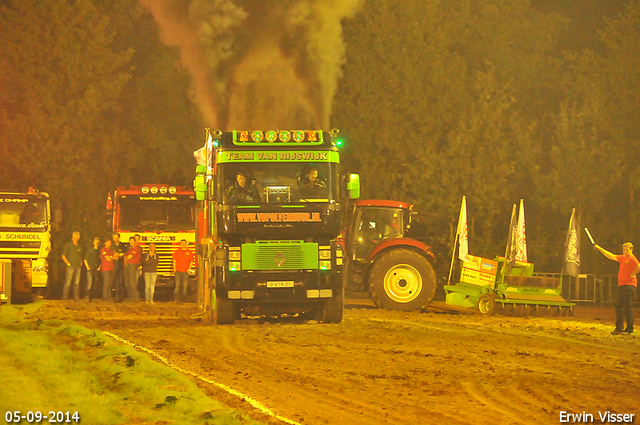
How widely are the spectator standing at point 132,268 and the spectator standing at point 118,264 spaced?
42 centimetres

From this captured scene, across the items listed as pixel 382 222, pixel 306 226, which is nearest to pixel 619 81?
pixel 382 222

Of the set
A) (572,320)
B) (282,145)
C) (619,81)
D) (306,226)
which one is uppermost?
(619,81)

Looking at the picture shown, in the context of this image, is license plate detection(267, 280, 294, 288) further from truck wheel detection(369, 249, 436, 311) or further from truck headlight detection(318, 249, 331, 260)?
truck wheel detection(369, 249, 436, 311)

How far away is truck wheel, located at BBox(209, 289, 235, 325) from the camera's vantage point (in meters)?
15.9

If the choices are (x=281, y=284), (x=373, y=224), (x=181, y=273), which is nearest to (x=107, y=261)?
(x=181, y=273)

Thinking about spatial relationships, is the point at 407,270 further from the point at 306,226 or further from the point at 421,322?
the point at 306,226

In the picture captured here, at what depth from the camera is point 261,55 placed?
22.7 metres

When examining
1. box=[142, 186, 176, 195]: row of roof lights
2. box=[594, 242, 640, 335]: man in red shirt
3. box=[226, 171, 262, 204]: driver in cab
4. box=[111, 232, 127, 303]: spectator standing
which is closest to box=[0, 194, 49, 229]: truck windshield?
box=[111, 232, 127, 303]: spectator standing

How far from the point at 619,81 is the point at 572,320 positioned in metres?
11.8

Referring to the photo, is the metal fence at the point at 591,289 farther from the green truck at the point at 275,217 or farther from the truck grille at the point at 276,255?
the truck grille at the point at 276,255

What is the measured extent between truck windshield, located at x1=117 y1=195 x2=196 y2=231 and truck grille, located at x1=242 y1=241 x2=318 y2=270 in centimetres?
895

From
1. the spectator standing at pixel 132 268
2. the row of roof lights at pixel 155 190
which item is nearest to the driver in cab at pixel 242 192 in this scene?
the spectator standing at pixel 132 268

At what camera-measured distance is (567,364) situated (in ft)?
38.4

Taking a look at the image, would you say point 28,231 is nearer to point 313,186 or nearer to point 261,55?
point 261,55
